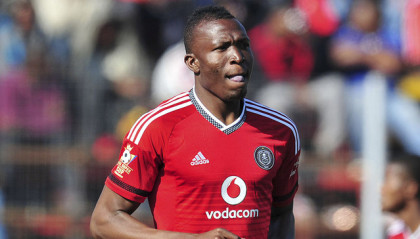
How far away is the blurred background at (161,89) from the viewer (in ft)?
28.6

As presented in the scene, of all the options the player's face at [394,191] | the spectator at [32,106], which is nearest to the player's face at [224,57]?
the player's face at [394,191]

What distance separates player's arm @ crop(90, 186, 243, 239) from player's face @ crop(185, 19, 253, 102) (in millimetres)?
828

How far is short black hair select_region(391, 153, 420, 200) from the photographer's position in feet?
20.8

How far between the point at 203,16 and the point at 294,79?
15.0 feet

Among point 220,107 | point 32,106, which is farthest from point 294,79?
point 220,107

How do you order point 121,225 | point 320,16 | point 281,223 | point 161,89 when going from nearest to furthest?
Result: point 121,225, point 281,223, point 161,89, point 320,16

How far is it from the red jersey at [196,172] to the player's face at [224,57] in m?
0.21

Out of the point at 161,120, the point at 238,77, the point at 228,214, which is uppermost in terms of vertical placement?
the point at 238,77

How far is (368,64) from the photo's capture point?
9.00 meters

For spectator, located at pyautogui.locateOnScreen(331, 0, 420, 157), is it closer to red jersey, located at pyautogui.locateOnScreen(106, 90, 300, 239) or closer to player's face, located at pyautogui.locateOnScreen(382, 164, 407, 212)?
player's face, located at pyautogui.locateOnScreen(382, 164, 407, 212)

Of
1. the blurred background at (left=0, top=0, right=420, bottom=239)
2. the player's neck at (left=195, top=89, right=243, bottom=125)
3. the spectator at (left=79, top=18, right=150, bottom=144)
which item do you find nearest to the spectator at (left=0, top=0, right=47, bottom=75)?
the blurred background at (left=0, top=0, right=420, bottom=239)

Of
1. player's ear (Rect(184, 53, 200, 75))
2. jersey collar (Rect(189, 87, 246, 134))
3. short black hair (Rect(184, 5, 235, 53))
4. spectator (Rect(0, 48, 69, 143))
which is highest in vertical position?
spectator (Rect(0, 48, 69, 143))

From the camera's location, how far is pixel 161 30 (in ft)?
32.3

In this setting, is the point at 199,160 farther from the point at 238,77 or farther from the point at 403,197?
the point at 403,197
